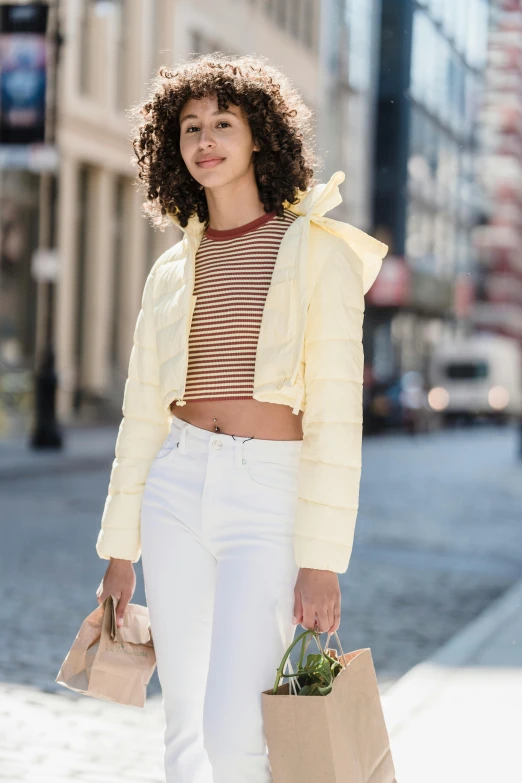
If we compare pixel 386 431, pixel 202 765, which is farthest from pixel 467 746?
pixel 386 431

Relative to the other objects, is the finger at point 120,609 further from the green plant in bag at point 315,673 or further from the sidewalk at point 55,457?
the sidewalk at point 55,457

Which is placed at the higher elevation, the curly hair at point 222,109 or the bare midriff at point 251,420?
the curly hair at point 222,109

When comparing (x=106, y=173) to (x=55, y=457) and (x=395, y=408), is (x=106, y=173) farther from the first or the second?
(x=55, y=457)

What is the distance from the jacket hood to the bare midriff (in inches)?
14.0

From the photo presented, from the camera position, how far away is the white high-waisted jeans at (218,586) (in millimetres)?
2588

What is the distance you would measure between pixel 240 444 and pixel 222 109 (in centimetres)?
78

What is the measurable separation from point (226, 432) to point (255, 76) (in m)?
0.84

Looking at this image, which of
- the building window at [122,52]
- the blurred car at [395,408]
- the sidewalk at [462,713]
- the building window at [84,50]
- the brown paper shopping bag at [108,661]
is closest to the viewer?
the brown paper shopping bag at [108,661]

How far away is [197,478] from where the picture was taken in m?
2.75

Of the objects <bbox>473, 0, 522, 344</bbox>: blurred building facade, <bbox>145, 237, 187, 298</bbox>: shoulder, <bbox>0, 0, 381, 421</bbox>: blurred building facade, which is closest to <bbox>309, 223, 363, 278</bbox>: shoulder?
<bbox>145, 237, 187, 298</bbox>: shoulder

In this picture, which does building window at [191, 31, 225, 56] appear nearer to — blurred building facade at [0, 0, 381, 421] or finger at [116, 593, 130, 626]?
blurred building facade at [0, 0, 381, 421]

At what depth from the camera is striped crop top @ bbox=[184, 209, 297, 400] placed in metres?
2.83

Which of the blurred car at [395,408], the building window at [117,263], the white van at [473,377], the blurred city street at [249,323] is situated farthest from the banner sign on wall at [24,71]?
the white van at [473,377]

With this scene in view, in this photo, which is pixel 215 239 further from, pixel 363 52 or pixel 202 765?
pixel 363 52
